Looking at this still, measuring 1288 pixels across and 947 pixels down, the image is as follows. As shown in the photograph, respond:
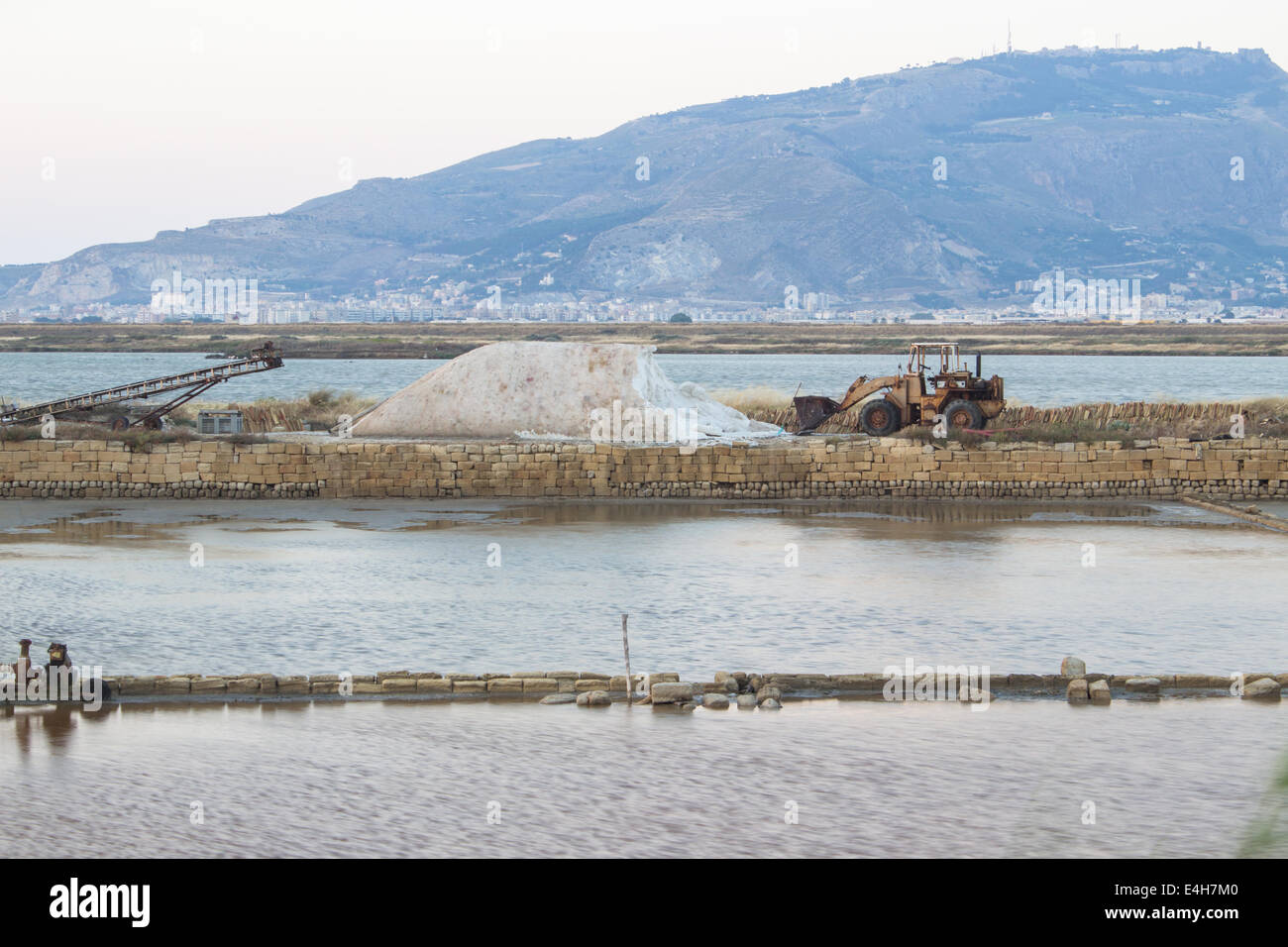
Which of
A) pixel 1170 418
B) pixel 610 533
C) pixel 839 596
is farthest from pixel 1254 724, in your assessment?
pixel 1170 418

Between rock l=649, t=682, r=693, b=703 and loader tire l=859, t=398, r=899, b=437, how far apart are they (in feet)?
64.0

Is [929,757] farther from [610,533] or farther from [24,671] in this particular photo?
[610,533]

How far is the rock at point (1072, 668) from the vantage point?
41.2ft

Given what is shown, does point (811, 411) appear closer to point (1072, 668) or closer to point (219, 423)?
point (219, 423)

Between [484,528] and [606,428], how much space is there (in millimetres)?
7197

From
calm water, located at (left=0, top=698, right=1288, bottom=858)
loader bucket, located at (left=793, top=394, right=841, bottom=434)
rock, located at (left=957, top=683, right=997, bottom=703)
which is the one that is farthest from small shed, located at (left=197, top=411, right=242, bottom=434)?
rock, located at (left=957, top=683, right=997, bottom=703)

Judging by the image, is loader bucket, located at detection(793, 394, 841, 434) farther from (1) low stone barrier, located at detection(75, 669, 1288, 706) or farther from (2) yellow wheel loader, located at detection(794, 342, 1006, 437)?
(1) low stone barrier, located at detection(75, 669, 1288, 706)

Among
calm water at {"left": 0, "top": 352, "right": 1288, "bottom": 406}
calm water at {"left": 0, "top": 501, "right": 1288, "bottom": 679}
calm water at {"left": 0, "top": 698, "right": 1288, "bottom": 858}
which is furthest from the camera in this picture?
calm water at {"left": 0, "top": 352, "right": 1288, "bottom": 406}

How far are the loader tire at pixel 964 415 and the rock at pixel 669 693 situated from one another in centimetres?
1904

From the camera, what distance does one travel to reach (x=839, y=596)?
17.4m

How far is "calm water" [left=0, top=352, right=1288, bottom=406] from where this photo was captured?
62.2 metres

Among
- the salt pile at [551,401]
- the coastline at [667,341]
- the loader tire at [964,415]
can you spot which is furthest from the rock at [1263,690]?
the coastline at [667,341]

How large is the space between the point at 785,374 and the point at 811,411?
48585 millimetres
